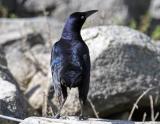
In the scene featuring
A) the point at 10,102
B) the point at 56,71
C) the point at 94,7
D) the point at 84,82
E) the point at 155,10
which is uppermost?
the point at 56,71

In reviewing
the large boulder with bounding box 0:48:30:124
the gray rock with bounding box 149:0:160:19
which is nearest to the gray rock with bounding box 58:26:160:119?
the large boulder with bounding box 0:48:30:124

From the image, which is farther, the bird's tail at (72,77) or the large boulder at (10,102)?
the large boulder at (10,102)

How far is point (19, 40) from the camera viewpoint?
1076 cm

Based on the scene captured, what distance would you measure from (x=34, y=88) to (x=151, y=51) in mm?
1662

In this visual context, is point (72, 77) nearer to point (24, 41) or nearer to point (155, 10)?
point (24, 41)

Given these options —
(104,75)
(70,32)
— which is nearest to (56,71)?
(70,32)

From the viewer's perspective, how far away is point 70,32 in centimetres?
711

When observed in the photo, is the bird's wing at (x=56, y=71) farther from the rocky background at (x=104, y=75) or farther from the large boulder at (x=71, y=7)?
the large boulder at (x=71, y=7)

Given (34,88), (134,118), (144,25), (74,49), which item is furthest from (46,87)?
(144,25)

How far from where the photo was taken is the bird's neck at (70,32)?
705cm

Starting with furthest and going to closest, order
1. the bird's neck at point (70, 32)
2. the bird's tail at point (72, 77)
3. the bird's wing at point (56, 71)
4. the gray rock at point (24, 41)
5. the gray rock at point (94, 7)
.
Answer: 1. the gray rock at point (94, 7)
2. the gray rock at point (24, 41)
3. the bird's neck at point (70, 32)
4. the bird's wing at point (56, 71)
5. the bird's tail at point (72, 77)

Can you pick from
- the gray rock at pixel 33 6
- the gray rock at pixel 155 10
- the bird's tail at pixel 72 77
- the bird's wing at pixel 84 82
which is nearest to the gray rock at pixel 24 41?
the gray rock at pixel 33 6

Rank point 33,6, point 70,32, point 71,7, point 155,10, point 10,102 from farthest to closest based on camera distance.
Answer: point 155,10 → point 33,6 → point 71,7 → point 70,32 → point 10,102

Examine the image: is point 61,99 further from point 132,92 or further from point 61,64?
point 132,92
